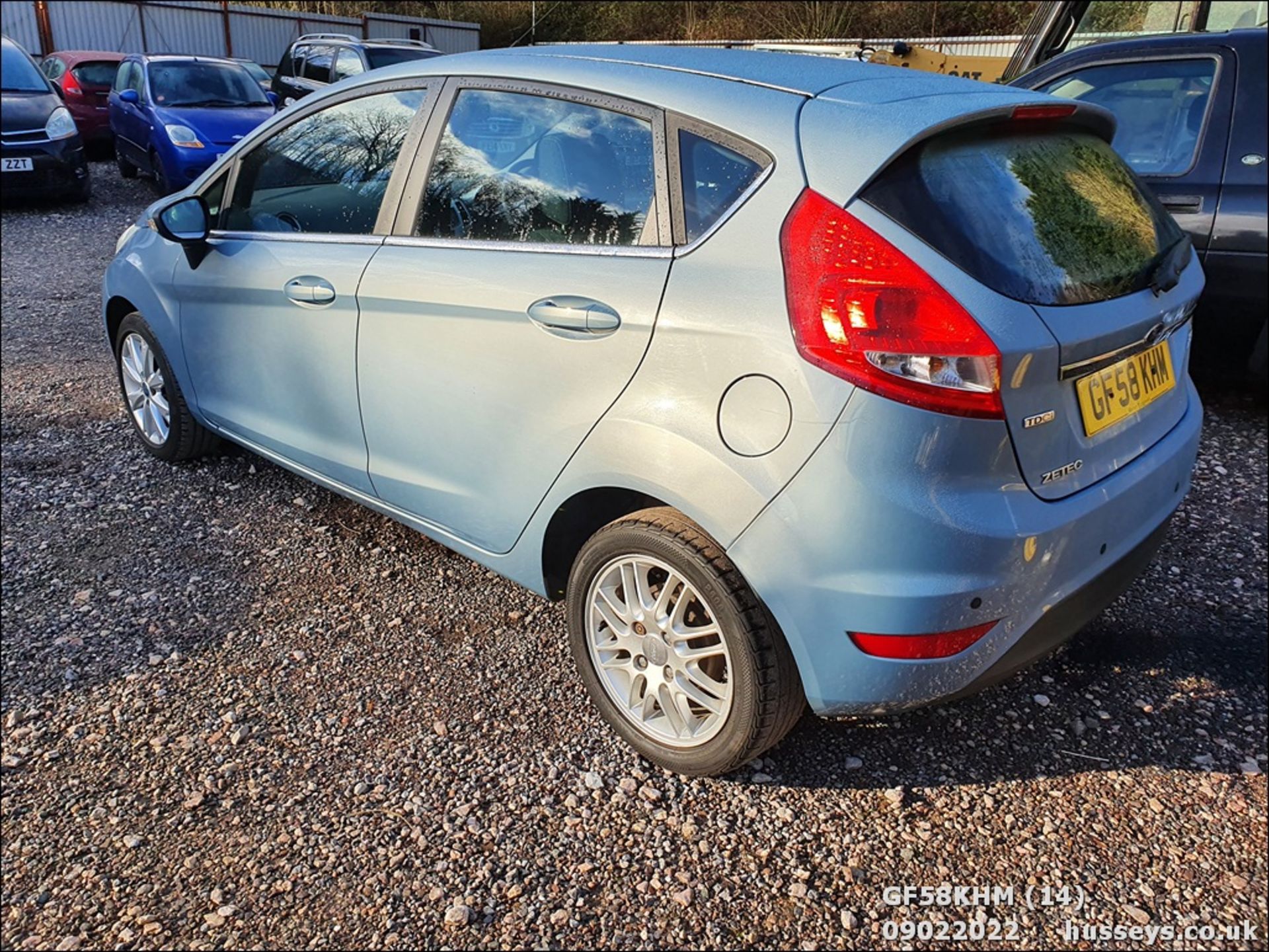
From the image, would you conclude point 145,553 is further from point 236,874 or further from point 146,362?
point 236,874

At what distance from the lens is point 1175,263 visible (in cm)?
260

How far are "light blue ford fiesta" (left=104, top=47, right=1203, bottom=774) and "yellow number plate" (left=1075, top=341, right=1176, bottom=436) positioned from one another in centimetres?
1

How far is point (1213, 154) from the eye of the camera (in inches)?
186

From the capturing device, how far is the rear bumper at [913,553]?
1985mm

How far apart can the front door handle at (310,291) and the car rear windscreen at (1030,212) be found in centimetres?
178

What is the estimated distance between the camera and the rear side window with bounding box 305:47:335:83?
14.3 meters

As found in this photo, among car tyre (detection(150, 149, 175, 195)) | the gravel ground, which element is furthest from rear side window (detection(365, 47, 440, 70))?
the gravel ground

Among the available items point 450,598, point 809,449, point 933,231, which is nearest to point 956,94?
point 933,231

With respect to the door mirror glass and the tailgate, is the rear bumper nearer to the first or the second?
the tailgate

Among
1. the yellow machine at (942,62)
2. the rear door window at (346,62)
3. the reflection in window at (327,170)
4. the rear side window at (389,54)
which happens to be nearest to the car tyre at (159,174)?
the rear door window at (346,62)

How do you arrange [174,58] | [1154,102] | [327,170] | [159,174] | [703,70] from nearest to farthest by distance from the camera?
[703,70]
[327,170]
[1154,102]
[159,174]
[174,58]

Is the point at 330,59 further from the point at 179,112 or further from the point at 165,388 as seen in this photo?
the point at 165,388

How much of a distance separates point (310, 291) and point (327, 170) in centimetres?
45

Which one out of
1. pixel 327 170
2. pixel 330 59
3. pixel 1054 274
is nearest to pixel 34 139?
pixel 330 59
